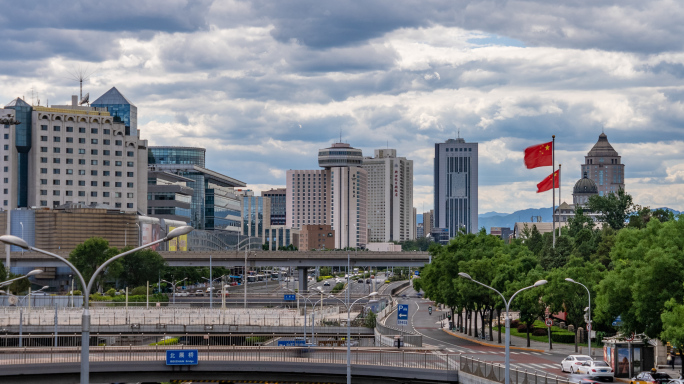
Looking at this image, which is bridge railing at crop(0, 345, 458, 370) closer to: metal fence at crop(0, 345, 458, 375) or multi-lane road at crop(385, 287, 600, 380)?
metal fence at crop(0, 345, 458, 375)

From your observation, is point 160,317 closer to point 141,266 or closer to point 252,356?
point 252,356

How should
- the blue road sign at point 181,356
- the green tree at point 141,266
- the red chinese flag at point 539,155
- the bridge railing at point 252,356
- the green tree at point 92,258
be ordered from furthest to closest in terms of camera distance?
the green tree at point 141,266 < the green tree at point 92,258 < the red chinese flag at point 539,155 < the bridge railing at point 252,356 < the blue road sign at point 181,356

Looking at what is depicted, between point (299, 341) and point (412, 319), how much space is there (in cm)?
4621

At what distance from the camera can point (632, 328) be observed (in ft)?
198

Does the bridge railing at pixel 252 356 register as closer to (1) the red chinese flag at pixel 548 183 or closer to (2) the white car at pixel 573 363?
(2) the white car at pixel 573 363

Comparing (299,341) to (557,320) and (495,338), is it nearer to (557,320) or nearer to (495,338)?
(495,338)

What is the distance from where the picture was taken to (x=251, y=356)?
6016 cm

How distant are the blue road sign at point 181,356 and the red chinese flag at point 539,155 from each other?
62109 mm

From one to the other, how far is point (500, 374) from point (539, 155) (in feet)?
207

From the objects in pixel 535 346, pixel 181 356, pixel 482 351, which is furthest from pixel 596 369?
pixel 535 346

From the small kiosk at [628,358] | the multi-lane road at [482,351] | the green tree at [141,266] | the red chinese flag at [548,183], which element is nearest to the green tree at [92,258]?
the green tree at [141,266]

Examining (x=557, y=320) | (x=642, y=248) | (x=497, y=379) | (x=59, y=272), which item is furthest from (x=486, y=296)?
(x=59, y=272)

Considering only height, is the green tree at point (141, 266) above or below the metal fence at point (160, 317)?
above

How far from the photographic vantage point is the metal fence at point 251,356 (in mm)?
58062
